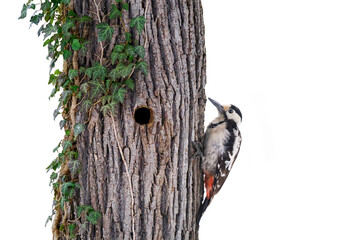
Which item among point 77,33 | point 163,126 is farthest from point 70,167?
point 77,33

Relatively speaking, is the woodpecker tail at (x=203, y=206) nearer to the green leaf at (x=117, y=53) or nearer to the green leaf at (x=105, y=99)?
the green leaf at (x=105, y=99)

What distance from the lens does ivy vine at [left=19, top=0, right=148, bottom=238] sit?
261cm

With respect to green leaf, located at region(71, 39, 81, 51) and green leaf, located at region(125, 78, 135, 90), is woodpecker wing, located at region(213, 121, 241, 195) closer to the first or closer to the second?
green leaf, located at region(125, 78, 135, 90)

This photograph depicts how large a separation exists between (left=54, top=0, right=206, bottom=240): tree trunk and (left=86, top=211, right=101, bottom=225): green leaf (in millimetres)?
45

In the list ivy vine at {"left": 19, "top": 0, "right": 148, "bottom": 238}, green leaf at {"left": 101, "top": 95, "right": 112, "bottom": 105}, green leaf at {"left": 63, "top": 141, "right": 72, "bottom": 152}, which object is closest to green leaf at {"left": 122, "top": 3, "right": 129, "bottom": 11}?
ivy vine at {"left": 19, "top": 0, "right": 148, "bottom": 238}

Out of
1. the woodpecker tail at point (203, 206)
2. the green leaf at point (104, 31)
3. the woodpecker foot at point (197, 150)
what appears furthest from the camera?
the woodpecker tail at point (203, 206)

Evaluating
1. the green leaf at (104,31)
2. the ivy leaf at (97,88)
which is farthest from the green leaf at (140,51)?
the ivy leaf at (97,88)

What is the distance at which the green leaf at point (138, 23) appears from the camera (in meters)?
2.57

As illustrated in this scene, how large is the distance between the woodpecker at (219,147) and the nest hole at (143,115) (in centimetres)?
55

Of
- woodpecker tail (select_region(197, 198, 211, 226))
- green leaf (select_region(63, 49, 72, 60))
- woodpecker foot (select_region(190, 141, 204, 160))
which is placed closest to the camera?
green leaf (select_region(63, 49, 72, 60))

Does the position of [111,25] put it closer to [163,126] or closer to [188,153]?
[163,126]

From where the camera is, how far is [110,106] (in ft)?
8.71

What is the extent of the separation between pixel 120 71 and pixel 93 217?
37.6 inches

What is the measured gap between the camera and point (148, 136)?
2.76 m
